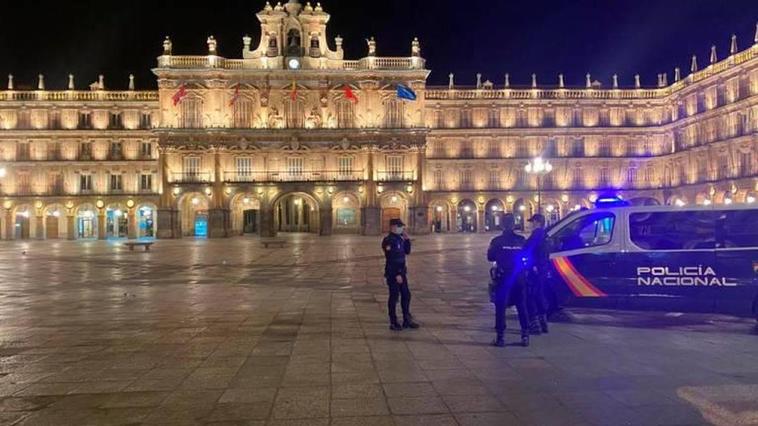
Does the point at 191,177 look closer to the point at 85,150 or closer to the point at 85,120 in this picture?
the point at 85,150

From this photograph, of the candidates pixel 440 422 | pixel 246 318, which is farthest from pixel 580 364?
pixel 246 318

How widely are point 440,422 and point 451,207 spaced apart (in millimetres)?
61745

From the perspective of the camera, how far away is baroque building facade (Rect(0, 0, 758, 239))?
59438 millimetres

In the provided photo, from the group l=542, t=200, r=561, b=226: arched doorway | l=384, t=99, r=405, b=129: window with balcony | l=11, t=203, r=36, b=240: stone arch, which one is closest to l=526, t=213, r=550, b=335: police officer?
l=384, t=99, r=405, b=129: window with balcony

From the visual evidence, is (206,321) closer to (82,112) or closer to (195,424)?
(195,424)

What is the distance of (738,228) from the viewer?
35.1 ft

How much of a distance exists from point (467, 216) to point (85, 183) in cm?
3918

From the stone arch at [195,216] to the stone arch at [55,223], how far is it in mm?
12393

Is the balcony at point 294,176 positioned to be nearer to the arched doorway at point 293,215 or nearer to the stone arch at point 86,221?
the arched doorway at point 293,215

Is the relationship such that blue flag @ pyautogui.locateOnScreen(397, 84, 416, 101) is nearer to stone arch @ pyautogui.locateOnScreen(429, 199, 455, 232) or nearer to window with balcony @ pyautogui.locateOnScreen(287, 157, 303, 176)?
window with balcony @ pyautogui.locateOnScreen(287, 157, 303, 176)

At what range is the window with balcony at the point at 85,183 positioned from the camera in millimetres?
64312

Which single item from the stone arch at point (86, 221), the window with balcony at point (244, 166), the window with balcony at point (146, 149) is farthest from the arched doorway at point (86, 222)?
the window with balcony at point (244, 166)

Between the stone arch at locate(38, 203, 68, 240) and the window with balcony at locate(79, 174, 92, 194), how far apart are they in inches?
104

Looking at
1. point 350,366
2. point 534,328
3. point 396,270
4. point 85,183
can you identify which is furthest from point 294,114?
point 350,366
